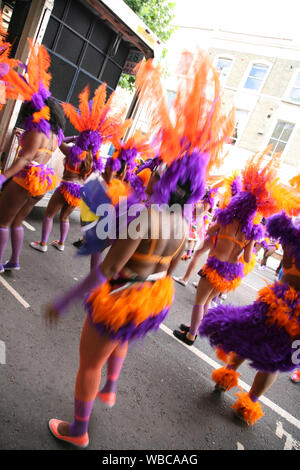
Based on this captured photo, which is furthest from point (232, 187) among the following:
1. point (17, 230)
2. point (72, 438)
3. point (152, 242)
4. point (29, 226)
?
point (29, 226)

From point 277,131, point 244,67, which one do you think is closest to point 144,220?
point 277,131

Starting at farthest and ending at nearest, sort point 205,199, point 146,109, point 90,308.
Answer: point 205,199, point 146,109, point 90,308

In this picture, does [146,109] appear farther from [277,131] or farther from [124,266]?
[277,131]

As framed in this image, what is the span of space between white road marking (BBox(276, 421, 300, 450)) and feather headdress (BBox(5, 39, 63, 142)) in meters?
3.64

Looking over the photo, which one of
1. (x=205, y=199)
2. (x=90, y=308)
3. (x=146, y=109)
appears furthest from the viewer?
(x=205, y=199)

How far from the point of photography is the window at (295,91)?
16516mm

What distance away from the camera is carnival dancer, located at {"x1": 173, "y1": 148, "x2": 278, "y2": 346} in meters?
2.87

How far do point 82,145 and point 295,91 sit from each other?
1766 cm

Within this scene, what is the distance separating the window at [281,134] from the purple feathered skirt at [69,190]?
15.9 meters

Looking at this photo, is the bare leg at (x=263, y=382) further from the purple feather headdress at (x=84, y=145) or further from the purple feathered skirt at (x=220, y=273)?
the purple feather headdress at (x=84, y=145)

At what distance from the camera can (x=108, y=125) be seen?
3863mm
